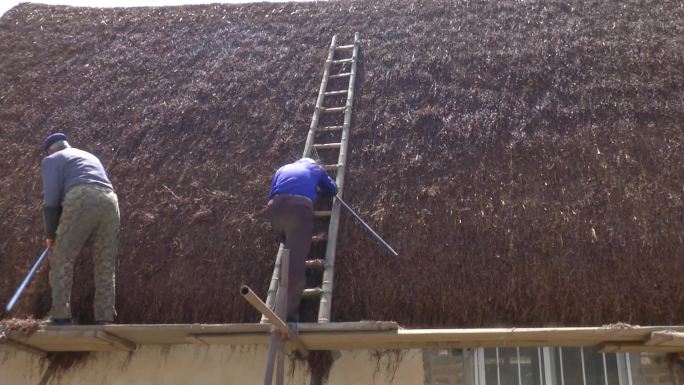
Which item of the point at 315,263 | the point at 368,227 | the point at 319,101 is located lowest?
the point at 315,263

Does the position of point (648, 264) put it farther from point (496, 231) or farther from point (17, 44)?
point (17, 44)

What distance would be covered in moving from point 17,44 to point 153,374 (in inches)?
172

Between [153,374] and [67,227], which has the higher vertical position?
[67,227]

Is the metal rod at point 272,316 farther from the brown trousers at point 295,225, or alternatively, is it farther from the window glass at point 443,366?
the window glass at point 443,366

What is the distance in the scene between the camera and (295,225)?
4.76m

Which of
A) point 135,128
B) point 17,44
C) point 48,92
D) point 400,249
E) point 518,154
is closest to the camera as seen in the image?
point 400,249

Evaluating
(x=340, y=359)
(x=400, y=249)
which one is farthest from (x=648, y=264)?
(x=340, y=359)

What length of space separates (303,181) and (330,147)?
0.86 metres

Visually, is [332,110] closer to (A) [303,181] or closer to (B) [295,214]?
(A) [303,181]

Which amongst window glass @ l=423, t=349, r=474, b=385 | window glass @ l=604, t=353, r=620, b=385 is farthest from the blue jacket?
window glass @ l=604, t=353, r=620, b=385

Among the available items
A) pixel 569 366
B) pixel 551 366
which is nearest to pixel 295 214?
pixel 551 366

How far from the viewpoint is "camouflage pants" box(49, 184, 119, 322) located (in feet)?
15.5

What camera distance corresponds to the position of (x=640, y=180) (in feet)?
16.4

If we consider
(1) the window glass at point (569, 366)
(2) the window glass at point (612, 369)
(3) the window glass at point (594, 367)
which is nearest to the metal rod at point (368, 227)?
(1) the window glass at point (569, 366)
